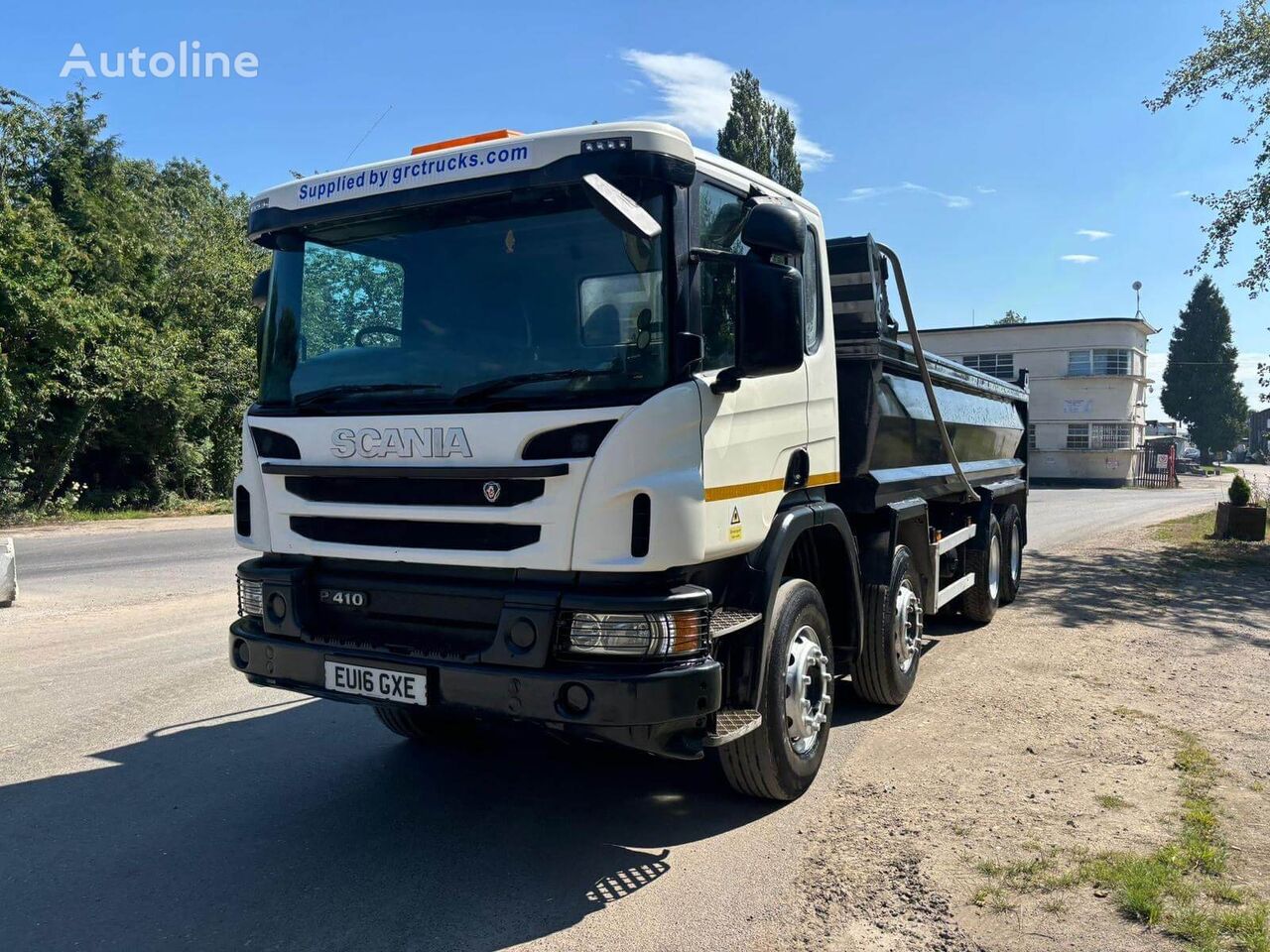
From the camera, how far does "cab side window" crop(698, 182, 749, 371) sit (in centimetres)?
393

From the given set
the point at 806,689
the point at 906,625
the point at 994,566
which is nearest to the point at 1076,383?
the point at 994,566

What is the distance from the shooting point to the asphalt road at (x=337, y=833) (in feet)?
11.3

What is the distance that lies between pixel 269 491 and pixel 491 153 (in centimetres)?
187

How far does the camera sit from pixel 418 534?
13.2 ft

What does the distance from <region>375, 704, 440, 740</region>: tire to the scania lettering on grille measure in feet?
6.12

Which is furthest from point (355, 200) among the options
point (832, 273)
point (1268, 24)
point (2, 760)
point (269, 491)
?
point (1268, 24)

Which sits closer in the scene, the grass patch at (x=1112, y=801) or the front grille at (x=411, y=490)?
the front grille at (x=411, y=490)

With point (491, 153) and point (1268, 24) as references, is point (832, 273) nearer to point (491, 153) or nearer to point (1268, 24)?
point (491, 153)

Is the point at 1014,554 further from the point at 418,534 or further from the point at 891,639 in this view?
the point at 418,534

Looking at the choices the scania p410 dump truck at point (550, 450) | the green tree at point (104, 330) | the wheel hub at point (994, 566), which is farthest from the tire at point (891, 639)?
the green tree at point (104, 330)

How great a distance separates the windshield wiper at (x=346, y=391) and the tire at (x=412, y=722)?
1.92m

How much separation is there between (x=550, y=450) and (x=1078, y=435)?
171 feet

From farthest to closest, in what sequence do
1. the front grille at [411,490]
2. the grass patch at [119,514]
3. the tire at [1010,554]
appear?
the grass patch at [119,514], the tire at [1010,554], the front grille at [411,490]

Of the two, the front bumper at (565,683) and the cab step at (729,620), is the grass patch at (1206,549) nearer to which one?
the cab step at (729,620)
